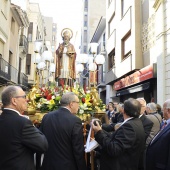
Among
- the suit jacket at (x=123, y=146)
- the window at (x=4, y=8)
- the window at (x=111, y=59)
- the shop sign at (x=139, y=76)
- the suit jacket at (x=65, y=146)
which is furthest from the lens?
the window at (x=111, y=59)

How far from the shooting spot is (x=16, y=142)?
7.86 feet

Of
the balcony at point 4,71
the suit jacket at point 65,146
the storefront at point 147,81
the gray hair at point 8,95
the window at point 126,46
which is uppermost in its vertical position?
the window at point 126,46

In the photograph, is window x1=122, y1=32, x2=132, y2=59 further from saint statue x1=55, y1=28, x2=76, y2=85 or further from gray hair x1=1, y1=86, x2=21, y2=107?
gray hair x1=1, y1=86, x2=21, y2=107

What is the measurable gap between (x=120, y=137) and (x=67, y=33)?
533 centimetres

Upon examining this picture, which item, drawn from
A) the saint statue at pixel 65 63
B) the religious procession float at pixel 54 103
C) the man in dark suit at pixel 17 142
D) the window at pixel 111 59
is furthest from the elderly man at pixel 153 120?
the window at pixel 111 59

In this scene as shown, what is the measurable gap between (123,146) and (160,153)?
0.55 m

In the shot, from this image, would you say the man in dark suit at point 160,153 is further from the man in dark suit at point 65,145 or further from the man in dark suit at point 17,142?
the man in dark suit at point 17,142

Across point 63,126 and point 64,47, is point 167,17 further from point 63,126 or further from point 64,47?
point 63,126

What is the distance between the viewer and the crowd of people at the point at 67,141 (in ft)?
7.89

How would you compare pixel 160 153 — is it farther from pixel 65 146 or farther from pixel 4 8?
pixel 4 8

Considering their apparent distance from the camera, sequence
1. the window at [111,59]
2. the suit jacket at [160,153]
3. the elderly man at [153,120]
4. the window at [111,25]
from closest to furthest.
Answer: the suit jacket at [160,153], the elderly man at [153,120], the window at [111,25], the window at [111,59]

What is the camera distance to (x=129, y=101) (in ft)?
10.6

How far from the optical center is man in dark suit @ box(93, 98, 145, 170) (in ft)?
9.58

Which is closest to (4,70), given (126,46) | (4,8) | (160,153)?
(4,8)
